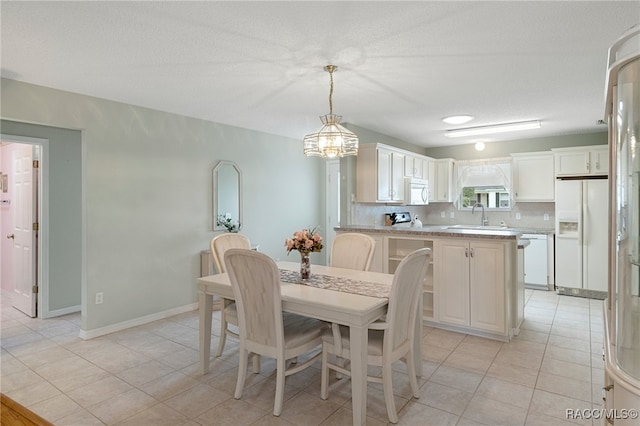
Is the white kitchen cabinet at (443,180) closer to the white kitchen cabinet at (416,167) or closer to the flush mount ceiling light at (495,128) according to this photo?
the white kitchen cabinet at (416,167)

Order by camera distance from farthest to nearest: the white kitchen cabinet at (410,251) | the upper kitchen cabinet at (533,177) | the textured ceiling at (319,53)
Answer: the upper kitchen cabinet at (533,177) → the white kitchen cabinet at (410,251) → the textured ceiling at (319,53)

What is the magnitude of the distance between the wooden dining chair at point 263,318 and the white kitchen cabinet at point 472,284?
6.07ft

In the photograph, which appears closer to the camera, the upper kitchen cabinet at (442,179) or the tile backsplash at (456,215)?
the tile backsplash at (456,215)

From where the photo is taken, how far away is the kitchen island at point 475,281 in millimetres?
3449

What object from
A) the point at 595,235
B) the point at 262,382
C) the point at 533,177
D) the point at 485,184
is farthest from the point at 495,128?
the point at 262,382

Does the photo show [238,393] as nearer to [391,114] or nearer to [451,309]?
[451,309]

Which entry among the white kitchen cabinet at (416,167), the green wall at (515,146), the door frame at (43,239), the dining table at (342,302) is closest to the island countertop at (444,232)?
the dining table at (342,302)

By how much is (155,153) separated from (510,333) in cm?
421

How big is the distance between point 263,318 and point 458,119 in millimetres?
3676

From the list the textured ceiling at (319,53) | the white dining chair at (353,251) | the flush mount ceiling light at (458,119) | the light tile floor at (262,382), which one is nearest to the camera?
the textured ceiling at (319,53)

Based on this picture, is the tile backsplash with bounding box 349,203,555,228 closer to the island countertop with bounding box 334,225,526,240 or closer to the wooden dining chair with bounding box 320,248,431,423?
the island countertop with bounding box 334,225,526,240

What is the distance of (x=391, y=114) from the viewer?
4387 mm

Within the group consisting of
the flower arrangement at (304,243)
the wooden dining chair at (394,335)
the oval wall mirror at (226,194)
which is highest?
the oval wall mirror at (226,194)

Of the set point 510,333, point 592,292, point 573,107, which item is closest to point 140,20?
point 510,333
